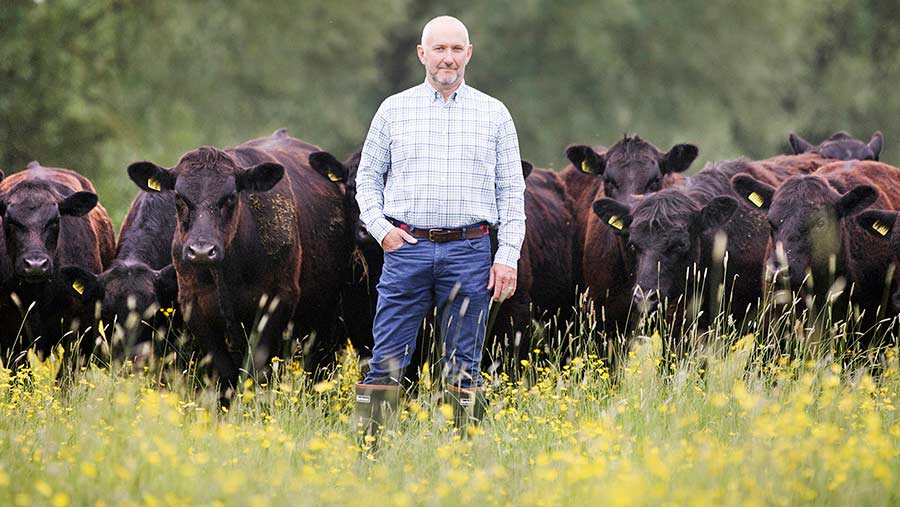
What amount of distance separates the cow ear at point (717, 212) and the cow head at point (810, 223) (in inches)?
12.0

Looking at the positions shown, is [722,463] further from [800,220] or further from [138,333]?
[138,333]

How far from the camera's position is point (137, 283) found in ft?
28.7

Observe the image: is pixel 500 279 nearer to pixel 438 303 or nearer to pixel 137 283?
pixel 438 303

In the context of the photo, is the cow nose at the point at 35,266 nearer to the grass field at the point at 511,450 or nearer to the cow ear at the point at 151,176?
the cow ear at the point at 151,176

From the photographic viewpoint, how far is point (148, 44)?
2058 cm

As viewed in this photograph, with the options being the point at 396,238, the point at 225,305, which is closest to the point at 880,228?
the point at 396,238

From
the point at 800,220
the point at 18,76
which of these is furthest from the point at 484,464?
the point at 18,76

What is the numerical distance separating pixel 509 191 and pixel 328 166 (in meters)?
3.15

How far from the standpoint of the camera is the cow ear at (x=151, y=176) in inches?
321

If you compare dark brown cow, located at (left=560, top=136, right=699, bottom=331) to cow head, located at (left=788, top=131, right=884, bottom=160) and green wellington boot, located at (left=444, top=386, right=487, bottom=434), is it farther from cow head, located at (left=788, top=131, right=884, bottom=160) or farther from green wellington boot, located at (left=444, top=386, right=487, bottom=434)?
cow head, located at (left=788, top=131, right=884, bottom=160)

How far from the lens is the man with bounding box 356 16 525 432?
20.5 ft

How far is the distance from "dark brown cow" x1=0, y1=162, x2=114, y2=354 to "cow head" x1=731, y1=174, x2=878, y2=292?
5158 mm

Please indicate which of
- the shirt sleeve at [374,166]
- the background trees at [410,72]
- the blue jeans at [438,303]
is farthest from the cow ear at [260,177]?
the background trees at [410,72]

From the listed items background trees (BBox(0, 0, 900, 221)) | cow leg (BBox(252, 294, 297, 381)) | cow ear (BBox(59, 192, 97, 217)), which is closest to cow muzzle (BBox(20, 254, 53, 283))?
cow ear (BBox(59, 192, 97, 217))
